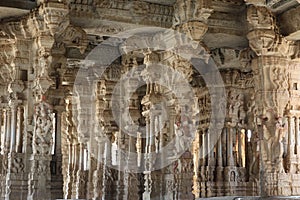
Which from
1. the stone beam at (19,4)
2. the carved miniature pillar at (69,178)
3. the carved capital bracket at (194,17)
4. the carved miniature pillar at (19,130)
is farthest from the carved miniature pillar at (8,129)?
the carved miniature pillar at (69,178)

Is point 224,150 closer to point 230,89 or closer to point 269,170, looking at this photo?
point 230,89

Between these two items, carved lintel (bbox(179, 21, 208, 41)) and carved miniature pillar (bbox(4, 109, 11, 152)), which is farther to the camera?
carved miniature pillar (bbox(4, 109, 11, 152))

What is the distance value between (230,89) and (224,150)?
1.54m

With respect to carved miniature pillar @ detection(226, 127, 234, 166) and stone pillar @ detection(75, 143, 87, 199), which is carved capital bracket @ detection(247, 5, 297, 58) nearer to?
A: carved miniature pillar @ detection(226, 127, 234, 166)

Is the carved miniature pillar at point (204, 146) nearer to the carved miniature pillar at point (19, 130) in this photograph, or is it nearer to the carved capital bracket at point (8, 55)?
the carved miniature pillar at point (19, 130)

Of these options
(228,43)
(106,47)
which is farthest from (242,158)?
(106,47)

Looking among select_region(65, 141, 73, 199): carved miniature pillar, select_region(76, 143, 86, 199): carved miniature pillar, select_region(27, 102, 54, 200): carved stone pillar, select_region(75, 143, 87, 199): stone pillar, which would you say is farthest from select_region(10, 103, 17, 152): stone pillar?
select_region(65, 141, 73, 199): carved miniature pillar

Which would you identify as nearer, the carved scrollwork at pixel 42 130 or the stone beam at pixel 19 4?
the carved scrollwork at pixel 42 130

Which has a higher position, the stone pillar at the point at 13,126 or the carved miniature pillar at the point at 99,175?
the stone pillar at the point at 13,126

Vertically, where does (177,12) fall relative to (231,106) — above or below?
above

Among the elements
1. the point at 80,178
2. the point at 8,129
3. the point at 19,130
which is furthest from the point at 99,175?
the point at 19,130

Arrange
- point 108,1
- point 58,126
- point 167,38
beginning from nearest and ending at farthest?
point 108,1 → point 167,38 → point 58,126

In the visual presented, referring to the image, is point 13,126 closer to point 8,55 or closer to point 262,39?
point 8,55

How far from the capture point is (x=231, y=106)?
12805mm
